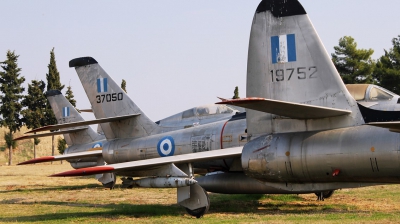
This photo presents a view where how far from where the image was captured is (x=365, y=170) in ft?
27.7

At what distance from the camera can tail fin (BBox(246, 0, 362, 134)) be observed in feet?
30.4

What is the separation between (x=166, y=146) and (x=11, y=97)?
3873 centimetres

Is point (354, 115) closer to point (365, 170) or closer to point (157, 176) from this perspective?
point (365, 170)

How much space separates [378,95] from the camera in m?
10.7

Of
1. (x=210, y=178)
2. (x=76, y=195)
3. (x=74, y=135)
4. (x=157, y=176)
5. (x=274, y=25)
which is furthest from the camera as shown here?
(x=74, y=135)

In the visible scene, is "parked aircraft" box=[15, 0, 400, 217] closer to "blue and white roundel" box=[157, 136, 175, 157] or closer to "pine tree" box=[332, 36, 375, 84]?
"blue and white roundel" box=[157, 136, 175, 157]

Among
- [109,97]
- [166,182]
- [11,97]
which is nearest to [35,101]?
[11,97]

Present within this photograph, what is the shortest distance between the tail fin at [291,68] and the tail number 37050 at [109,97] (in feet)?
24.8

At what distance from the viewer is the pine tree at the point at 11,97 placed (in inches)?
1944

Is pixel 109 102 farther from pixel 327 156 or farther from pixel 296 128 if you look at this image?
pixel 327 156

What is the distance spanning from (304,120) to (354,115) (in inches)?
33.4

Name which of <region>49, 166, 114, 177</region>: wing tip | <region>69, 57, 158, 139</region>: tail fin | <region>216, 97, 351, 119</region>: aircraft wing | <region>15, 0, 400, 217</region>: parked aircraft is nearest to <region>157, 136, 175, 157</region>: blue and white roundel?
<region>69, 57, 158, 139</region>: tail fin

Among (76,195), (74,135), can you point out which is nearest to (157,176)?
(76,195)

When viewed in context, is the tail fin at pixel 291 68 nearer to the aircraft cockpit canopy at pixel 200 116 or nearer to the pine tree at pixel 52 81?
the aircraft cockpit canopy at pixel 200 116
